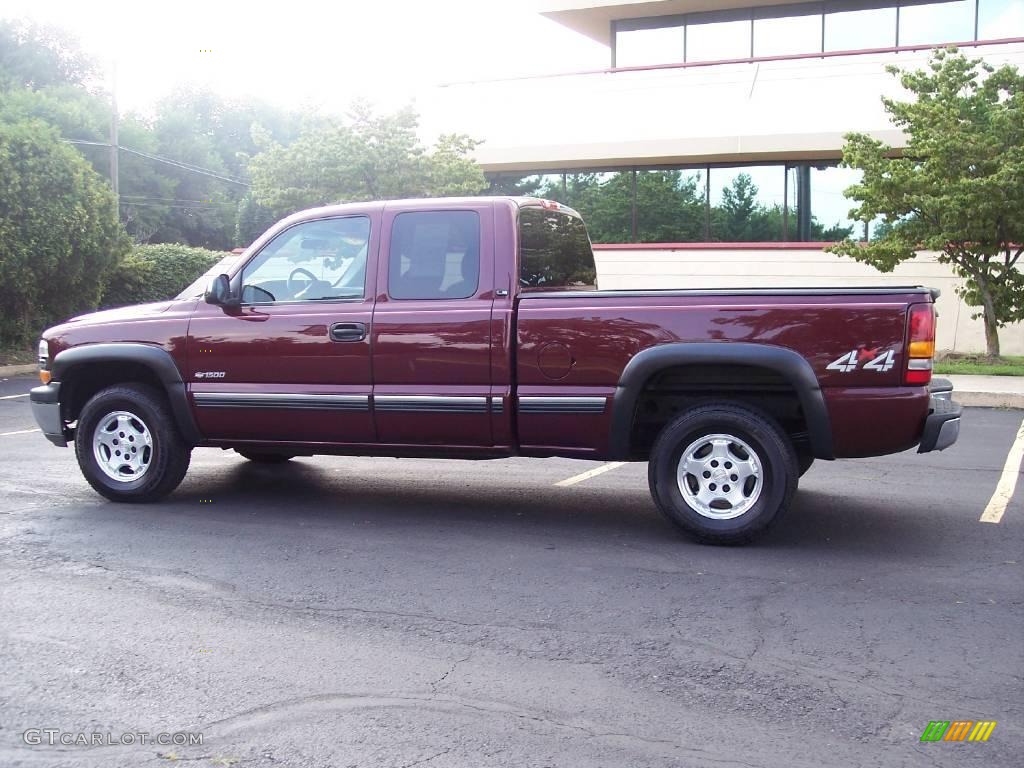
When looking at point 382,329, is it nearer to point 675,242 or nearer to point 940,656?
point 940,656

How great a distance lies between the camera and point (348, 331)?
263 inches

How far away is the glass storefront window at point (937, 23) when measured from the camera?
2372 centimetres

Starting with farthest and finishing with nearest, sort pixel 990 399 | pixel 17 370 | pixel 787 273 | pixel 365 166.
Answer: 1. pixel 365 166
2. pixel 787 273
3. pixel 17 370
4. pixel 990 399

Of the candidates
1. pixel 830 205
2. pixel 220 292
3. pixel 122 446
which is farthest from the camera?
pixel 830 205

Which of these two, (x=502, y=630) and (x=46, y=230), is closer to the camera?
(x=502, y=630)

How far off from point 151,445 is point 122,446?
23 centimetres

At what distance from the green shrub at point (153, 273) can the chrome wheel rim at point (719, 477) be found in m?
17.3

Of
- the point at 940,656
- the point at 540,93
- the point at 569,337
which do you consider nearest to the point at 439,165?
the point at 540,93

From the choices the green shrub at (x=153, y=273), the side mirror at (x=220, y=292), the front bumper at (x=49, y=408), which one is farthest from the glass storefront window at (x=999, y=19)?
the front bumper at (x=49, y=408)

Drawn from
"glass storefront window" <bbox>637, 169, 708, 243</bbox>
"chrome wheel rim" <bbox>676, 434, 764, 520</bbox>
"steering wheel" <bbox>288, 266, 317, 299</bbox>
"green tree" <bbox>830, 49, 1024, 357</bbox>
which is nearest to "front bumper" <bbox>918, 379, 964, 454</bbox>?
"chrome wheel rim" <bbox>676, 434, 764, 520</bbox>

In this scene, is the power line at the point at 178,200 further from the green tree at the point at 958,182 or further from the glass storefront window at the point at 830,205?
the green tree at the point at 958,182

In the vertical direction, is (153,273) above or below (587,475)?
above

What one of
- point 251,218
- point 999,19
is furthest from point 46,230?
point 251,218

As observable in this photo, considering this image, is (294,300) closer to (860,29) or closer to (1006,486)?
(1006,486)
